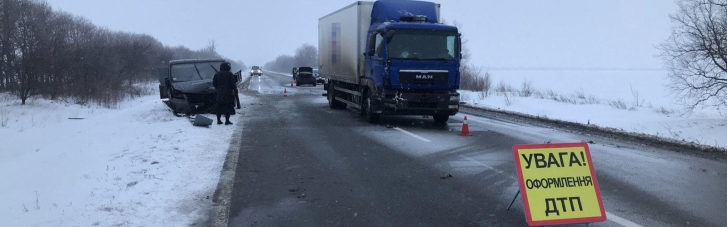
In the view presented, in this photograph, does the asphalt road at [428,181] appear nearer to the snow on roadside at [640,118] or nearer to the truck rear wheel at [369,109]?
the truck rear wheel at [369,109]

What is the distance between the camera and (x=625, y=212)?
227 inches

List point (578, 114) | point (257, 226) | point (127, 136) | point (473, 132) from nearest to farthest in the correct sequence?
point (257, 226) → point (127, 136) → point (473, 132) → point (578, 114)

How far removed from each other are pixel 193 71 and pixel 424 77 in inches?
344

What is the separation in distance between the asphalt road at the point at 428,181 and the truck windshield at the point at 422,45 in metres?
2.18

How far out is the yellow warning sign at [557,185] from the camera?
4.99m

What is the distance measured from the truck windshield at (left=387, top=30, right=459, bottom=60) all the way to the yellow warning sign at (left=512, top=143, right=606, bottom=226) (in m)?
8.65

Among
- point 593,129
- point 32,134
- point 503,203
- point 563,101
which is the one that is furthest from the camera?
point 563,101

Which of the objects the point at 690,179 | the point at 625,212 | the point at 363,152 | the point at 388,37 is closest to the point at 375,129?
the point at 388,37

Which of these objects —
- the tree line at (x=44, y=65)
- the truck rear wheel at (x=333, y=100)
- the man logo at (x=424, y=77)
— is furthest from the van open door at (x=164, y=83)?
the man logo at (x=424, y=77)

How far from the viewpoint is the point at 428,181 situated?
7.36 metres

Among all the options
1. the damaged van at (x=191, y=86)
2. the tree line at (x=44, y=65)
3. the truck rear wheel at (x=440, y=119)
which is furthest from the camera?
the tree line at (x=44, y=65)

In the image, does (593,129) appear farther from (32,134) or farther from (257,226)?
(32,134)

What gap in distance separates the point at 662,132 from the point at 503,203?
1045 cm

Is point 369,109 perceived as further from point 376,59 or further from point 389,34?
point 389,34
